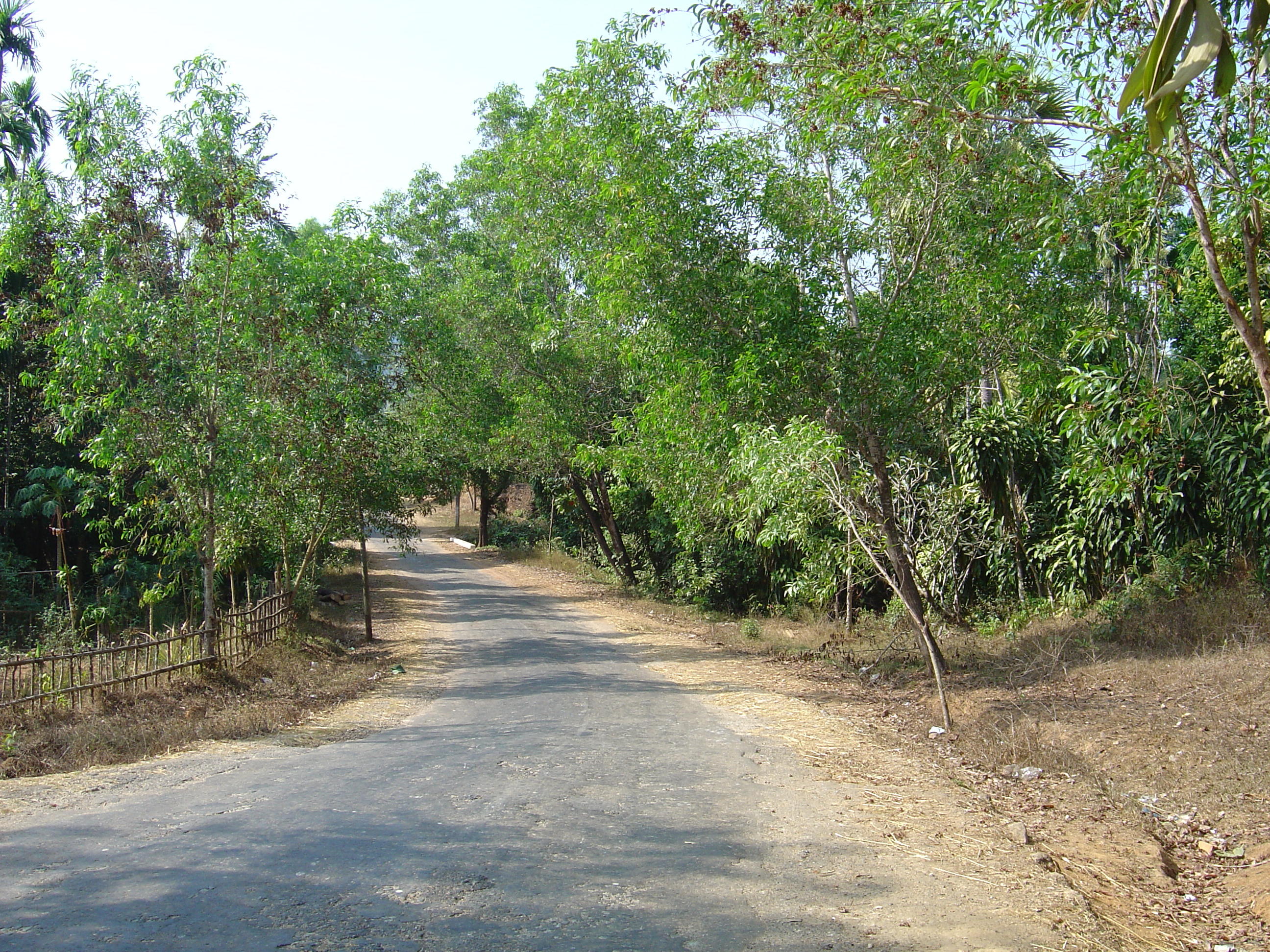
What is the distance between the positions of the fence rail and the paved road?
243 centimetres

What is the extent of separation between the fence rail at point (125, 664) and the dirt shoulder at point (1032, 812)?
20.4 ft

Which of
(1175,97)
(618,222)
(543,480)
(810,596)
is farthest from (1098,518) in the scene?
(543,480)

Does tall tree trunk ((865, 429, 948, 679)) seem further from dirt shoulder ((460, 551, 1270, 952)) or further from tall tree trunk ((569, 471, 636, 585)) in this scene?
tall tree trunk ((569, 471, 636, 585))

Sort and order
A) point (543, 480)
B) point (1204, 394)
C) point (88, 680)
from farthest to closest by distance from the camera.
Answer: point (543, 480) → point (1204, 394) → point (88, 680)

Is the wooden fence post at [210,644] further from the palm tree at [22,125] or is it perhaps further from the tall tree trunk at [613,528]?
the tall tree trunk at [613,528]

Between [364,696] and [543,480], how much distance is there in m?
14.5

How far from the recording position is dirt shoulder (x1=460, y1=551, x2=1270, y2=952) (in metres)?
5.26

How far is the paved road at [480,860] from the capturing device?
4.37 meters

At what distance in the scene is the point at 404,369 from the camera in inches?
703

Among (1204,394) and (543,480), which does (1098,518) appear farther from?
(543,480)

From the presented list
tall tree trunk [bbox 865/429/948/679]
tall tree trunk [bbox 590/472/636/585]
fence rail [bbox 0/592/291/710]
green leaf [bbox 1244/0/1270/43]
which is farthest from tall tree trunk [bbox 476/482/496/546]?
green leaf [bbox 1244/0/1270/43]

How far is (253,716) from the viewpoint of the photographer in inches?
412

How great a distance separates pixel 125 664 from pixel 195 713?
0.90 m

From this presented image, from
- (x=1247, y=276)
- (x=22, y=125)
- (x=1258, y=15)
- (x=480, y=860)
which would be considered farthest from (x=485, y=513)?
(x=1258, y=15)
